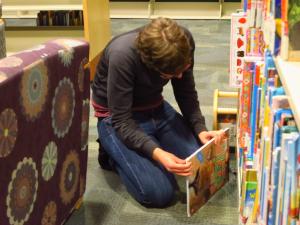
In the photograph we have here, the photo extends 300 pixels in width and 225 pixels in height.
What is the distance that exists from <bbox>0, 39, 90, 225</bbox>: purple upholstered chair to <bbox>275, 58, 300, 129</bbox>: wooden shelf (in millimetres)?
650

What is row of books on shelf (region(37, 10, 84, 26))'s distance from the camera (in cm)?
373

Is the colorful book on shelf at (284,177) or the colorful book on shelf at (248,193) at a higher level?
the colorful book on shelf at (284,177)

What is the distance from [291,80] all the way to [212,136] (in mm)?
1054

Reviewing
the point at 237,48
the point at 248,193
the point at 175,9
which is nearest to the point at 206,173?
the point at 248,193

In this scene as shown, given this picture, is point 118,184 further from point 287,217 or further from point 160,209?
point 287,217

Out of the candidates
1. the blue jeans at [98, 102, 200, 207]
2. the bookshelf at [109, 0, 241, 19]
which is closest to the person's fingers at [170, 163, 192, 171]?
the blue jeans at [98, 102, 200, 207]

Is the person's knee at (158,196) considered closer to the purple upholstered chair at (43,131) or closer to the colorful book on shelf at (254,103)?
the purple upholstered chair at (43,131)

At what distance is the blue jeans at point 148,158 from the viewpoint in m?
1.89

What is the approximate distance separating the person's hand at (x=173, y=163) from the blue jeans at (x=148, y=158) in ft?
0.35

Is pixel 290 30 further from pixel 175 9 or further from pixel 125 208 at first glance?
pixel 175 9

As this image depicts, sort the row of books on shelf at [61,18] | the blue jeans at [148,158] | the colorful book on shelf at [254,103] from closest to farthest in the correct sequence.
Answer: the colorful book on shelf at [254,103] → the blue jeans at [148,158] → the row of books on shelf at [61,18]

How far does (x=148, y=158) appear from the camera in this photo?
6.30 ft

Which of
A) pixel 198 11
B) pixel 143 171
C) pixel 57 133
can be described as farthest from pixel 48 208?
pixel 198 11

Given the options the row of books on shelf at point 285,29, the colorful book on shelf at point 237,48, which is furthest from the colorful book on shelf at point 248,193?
the colorful book on shelf at point 237,48
